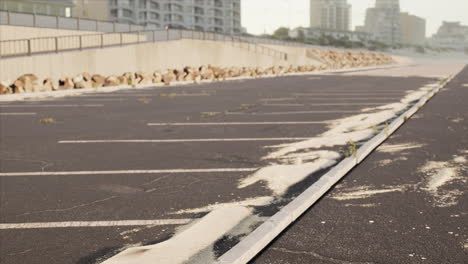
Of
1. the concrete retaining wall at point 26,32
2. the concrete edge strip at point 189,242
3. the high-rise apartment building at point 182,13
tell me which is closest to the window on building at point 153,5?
the high-rise apartment building at point 182,13

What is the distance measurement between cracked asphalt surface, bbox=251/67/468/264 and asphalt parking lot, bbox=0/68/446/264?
1.04 metres

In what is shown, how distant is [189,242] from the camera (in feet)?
14.0

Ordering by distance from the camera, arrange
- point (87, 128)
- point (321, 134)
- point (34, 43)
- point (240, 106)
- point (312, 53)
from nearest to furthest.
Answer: point (321, 134) → point (87, 128) → point (240, 106) → point (34, 43) → point (312, 53)

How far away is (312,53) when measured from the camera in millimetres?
74312

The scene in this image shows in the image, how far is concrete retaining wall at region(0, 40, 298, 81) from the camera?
75.2ft

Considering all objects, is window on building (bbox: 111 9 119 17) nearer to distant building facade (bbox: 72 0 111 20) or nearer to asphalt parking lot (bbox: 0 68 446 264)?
distant building facade (bbox: 72 0 111 20)

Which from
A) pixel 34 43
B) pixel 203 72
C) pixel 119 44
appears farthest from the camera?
pixel 203 72

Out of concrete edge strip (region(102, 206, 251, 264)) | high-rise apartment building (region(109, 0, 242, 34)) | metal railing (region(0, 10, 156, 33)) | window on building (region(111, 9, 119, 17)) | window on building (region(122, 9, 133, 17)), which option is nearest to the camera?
concrete edge strip (region(102, 206, 251, 264))

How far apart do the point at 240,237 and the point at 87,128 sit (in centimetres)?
735

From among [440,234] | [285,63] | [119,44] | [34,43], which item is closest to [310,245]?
[440,234]

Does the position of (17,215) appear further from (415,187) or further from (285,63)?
(285,63)

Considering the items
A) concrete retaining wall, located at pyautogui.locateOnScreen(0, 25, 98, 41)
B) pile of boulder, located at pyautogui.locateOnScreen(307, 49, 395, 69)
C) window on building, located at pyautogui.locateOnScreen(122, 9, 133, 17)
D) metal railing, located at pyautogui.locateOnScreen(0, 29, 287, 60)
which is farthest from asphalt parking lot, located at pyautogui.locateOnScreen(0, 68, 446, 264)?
window on building, located at pyautogui.locateOnScreen(122, 9, 133, 17)

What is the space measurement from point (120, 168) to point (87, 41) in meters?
24.1

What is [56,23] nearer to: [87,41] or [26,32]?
[87,41]
